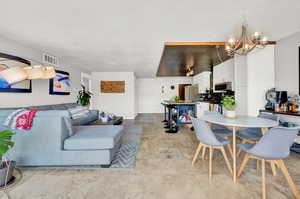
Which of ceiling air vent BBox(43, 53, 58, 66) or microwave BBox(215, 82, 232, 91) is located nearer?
ceiling air vent BBox(43, 53, 58, 66)

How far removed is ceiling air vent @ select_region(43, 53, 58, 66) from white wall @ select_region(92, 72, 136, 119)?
2426 millimetres

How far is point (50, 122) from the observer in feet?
6.41

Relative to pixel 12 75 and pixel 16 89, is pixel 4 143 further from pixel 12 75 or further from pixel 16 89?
pixel 16 89

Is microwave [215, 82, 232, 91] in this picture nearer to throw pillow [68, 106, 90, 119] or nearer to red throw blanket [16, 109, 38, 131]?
throw pillow [68, 106, 90, 119]

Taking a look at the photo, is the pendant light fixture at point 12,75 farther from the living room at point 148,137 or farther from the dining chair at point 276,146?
the dining chair at point 276,146

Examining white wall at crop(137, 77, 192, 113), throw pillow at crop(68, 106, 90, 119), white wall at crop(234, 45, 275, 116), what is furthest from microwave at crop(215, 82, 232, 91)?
throw pillow at crop(68, 106, 90, 119)

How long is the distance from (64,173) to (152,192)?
1266mm

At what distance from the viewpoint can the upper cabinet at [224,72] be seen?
15.0ft

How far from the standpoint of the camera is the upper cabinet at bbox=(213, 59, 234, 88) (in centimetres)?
457

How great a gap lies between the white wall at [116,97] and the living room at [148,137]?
266 cm

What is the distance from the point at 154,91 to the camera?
8562 mm

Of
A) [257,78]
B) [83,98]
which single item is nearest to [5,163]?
[83,98]

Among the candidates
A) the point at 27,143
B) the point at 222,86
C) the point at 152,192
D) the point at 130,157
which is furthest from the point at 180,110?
the point at 27,143

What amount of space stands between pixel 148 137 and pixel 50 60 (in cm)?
347
